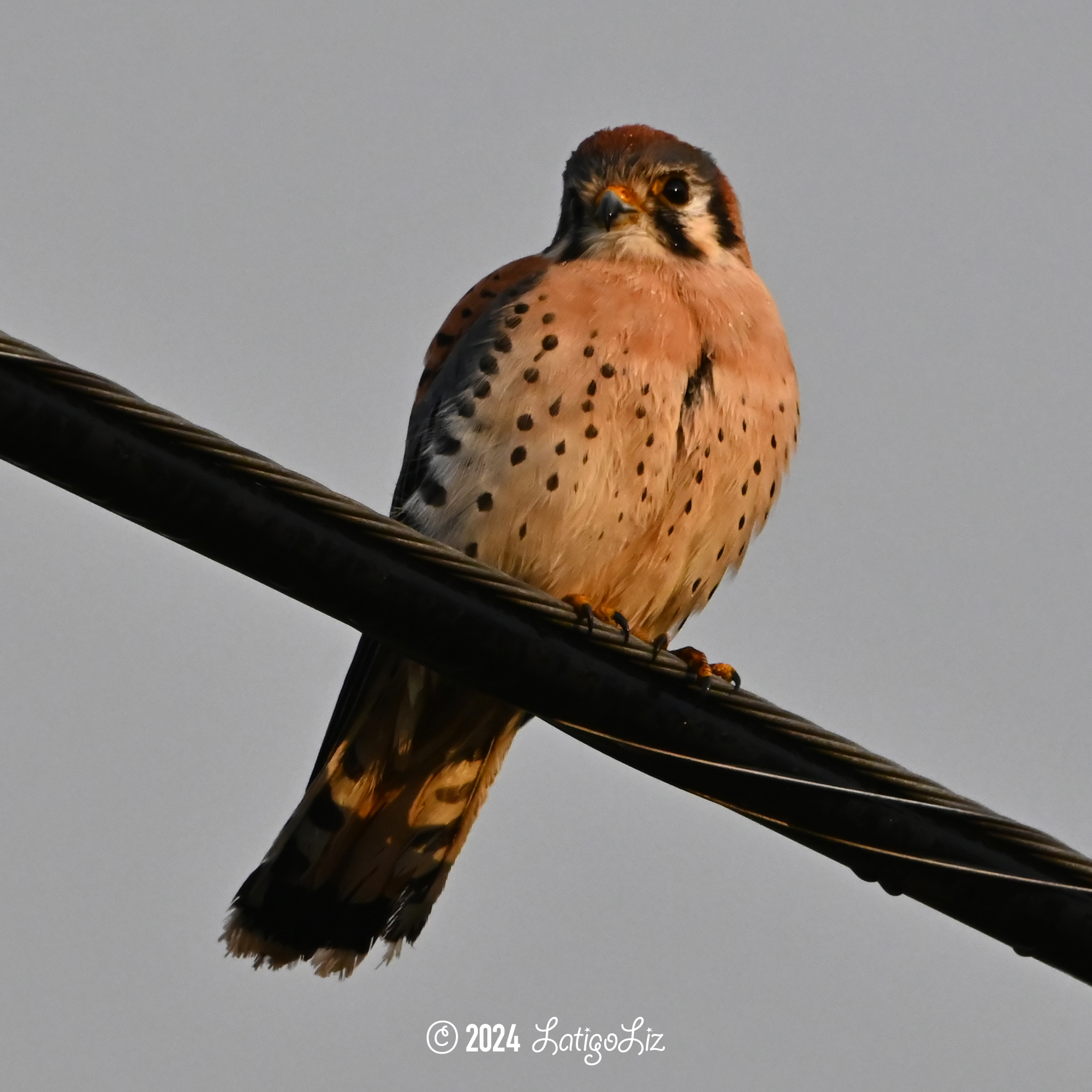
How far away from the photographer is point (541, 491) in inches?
191

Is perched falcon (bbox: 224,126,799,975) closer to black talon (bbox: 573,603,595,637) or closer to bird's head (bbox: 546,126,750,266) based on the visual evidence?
bird's head (bbox: 546,126,750,266)

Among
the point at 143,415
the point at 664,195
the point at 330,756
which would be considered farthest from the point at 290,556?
the point at 664,195

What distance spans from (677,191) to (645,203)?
0.49ft

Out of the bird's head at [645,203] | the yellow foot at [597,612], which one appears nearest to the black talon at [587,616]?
the yellow foot at [597,612]

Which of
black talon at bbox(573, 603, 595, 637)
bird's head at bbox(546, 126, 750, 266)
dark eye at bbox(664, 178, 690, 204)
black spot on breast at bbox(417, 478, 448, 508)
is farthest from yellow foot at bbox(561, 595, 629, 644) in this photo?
dark eye at bbox(664, 178, 690, 204)

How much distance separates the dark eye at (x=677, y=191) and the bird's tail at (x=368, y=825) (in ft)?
5.92

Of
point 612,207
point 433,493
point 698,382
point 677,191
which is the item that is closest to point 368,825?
point 433,493

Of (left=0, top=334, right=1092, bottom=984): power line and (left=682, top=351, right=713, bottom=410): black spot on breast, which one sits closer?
(left=0, top=334, right=1092, bottom=984): power line

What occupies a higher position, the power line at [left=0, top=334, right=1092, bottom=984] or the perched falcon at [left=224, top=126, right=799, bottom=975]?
the perched falcon at [left=224, top=126, right=799, bottom=975]

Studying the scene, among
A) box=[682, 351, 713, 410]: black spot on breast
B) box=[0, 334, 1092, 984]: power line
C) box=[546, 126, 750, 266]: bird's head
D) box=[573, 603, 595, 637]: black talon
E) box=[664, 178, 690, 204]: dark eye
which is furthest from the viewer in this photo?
box=[664, 178, 690, 204]: dark eye

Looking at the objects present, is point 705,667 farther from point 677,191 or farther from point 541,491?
point 677,191

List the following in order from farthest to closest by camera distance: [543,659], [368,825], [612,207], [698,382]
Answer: [612,207] → [368,825] → [698,382] → [543,659]

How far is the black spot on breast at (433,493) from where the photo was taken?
5.02m

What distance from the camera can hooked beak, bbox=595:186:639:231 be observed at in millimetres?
5633
